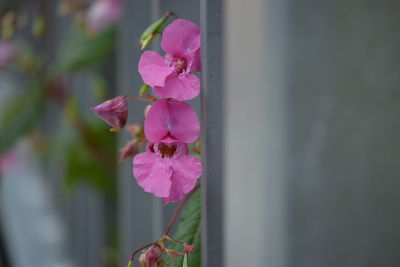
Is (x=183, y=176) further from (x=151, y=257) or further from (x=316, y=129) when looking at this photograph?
(x=316, y=129)

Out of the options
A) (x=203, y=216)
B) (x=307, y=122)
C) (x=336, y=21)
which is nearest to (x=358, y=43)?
(x=336, y=21)

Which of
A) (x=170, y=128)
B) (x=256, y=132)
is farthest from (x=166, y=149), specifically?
(x=256, y=132)

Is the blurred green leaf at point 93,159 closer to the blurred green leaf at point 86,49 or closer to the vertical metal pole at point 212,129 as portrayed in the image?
the blurred green leaf at point 86,49

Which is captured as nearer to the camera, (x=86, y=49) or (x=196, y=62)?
(x=196, y=62)

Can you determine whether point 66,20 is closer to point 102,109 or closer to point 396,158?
point 396,158

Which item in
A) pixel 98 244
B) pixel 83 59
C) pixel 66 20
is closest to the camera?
pixel 83 59

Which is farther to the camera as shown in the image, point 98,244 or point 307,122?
point 98,244

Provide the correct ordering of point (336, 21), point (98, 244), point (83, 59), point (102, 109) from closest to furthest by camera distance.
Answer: point (102, 109)
point (336, 21)
point (83, 59)
point (98, 244)
